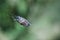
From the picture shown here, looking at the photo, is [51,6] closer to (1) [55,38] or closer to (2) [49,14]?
(2) [49,14]

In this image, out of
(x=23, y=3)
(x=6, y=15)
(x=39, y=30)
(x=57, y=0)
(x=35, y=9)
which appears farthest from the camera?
(x=39, y=30)

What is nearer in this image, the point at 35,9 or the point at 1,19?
the point at 1,19

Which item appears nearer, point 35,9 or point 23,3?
point 23,3

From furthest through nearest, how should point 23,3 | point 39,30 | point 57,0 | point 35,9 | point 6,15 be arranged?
point 39,30
point 57,0
point 35,9
point 23,3
point 6,15

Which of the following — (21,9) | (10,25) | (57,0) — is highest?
(57,0)

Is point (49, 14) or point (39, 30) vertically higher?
point (49, 14)

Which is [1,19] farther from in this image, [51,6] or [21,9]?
[51,6]

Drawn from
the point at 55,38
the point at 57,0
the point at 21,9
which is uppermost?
the point at 57,0

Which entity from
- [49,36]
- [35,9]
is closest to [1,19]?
[35,9]

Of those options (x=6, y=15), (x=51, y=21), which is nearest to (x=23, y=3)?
(x=6, y=15)
